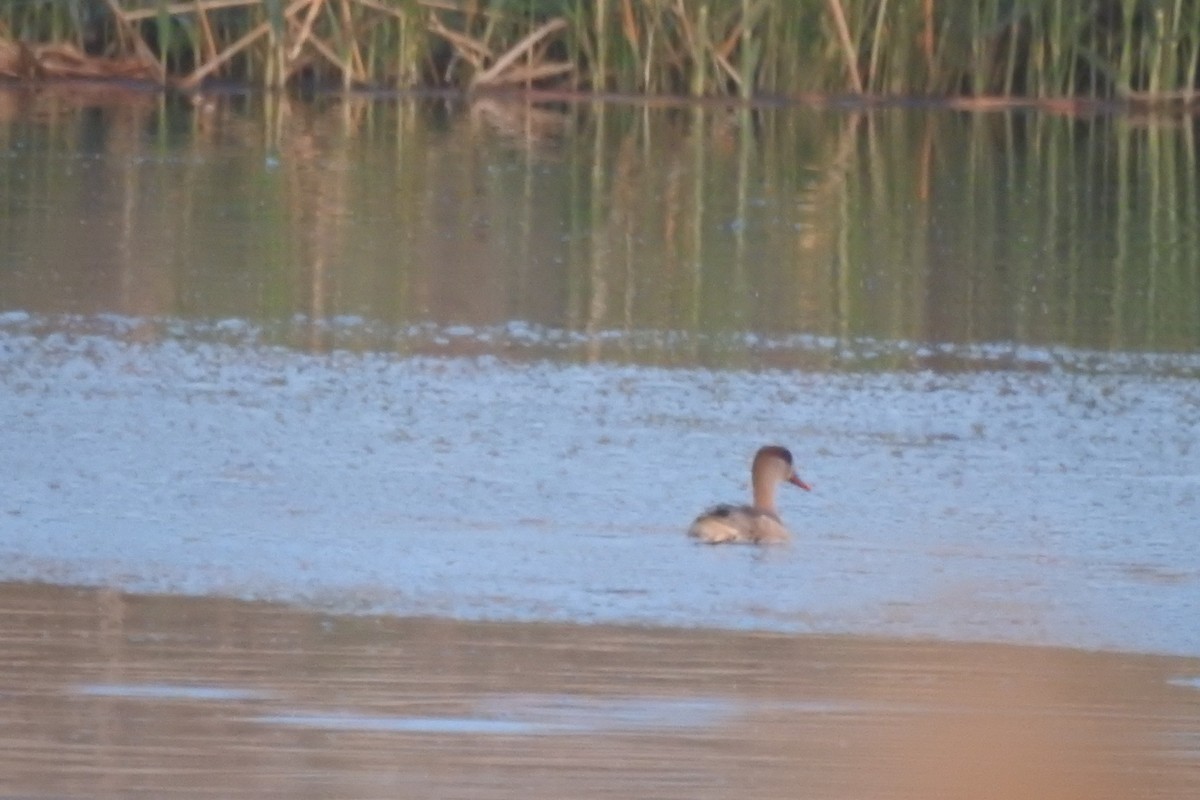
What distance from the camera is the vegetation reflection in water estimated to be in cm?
1041

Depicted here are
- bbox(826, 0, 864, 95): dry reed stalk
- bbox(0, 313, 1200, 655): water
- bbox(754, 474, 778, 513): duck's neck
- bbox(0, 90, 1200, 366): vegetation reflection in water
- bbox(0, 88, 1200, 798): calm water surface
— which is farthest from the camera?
bbox(826, 0, 864, 95): dry reed stalk

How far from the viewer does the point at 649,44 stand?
20.7 m

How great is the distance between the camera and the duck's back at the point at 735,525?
6.75m

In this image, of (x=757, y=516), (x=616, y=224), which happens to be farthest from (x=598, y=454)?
(x=616, y=224)

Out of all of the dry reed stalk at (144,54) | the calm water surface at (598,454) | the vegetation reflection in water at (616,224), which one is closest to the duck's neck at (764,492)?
the calm water surface at (598,454)

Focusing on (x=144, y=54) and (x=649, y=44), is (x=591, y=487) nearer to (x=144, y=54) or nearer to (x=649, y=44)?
(x=649, y=44)

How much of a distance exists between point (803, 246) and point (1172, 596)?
6.11 metres

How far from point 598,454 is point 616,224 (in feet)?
17.5

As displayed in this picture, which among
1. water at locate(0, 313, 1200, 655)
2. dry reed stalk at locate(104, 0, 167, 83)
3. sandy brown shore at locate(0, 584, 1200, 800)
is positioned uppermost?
dry reed stalk at locate(104, 0, 167, 83)

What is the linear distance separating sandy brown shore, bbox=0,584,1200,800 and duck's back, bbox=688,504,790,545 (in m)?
0.84

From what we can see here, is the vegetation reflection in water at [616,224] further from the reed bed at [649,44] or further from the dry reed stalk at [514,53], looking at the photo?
the dry reed stalk at [514,53]

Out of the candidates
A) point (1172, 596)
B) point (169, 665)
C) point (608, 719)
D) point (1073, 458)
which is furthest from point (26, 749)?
point (1073, 458)

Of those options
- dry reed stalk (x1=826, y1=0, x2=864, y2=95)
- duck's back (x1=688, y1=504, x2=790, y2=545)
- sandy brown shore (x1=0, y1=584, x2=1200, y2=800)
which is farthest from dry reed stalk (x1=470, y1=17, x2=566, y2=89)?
sandy brown shore (x1=0, y1=584, x2=1200, y2=800)

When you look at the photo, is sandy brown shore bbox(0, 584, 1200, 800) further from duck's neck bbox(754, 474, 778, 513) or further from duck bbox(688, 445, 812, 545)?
duck's neck bbox(754, 474, 778, 513)
